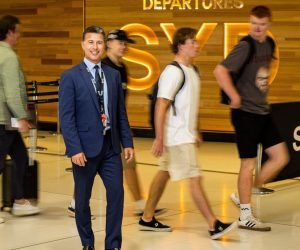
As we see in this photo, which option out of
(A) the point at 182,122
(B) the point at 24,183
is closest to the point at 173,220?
(A) the point at 182,122

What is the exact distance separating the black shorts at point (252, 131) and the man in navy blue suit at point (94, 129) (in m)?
1.29

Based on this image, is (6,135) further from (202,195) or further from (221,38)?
(221,38)

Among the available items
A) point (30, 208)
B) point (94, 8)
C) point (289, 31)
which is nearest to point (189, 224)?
point (30, 208)

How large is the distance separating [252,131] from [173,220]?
1.04 m

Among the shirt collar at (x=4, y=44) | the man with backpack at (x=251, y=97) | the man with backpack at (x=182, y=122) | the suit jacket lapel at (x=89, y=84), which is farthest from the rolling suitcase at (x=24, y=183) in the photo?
the suit jacket lapel at (x=89, y=84)

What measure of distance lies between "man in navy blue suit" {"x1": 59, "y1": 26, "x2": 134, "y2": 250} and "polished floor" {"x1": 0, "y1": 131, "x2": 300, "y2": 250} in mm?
636

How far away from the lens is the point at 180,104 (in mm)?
5457

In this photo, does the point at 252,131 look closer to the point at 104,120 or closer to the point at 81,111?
the point at 104,120

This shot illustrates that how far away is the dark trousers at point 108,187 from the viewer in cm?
475

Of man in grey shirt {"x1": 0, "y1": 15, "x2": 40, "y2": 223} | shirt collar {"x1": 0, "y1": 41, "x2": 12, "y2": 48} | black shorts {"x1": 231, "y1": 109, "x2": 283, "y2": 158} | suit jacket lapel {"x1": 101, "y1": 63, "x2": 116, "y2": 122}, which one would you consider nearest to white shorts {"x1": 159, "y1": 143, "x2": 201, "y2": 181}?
black shorts {"x1": 231, "y1": 109, "x2": 283, "y2": 158}

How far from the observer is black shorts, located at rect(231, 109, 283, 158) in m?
5.81

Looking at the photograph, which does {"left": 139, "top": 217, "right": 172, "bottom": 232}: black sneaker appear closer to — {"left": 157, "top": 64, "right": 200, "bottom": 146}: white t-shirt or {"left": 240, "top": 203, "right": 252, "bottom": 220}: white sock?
{"left": 240, "top": 203, "right": 252, "bottom": 220}: white sock

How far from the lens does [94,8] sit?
12.4 m

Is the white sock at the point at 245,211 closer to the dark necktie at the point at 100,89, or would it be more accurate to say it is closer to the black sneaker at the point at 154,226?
the black sneaker at the point at 154,226
